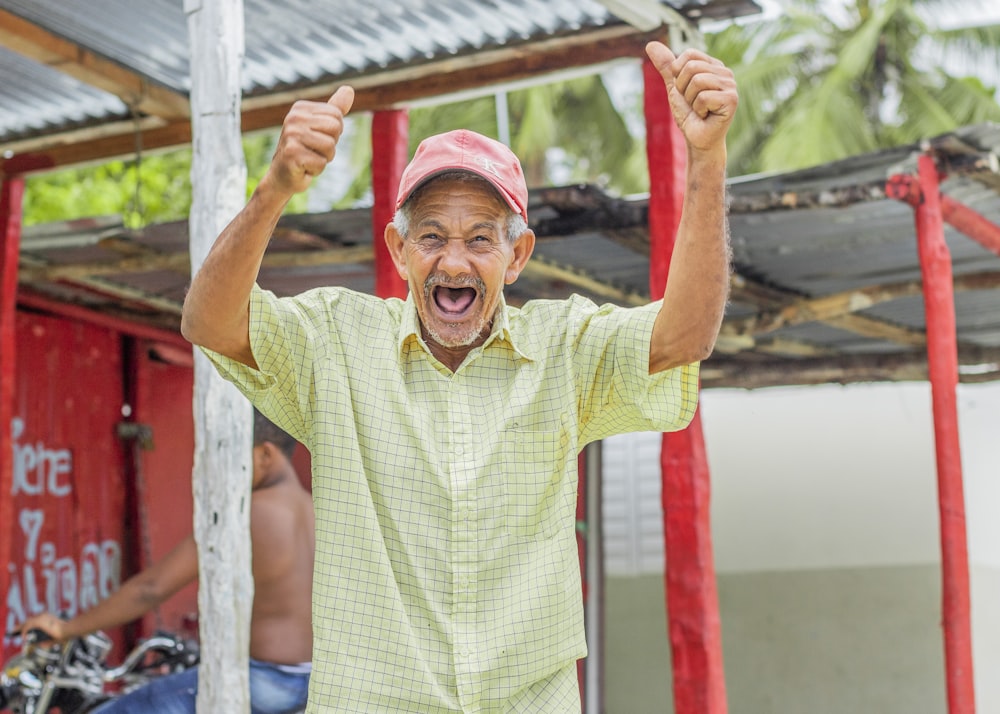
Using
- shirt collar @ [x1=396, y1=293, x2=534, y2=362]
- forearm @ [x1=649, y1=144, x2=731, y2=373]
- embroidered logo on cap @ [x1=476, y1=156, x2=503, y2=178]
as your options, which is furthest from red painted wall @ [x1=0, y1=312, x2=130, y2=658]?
forearm @ [x1=649, y1=144, x2=731, y2=373]

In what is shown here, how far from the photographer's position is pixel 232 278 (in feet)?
6.19

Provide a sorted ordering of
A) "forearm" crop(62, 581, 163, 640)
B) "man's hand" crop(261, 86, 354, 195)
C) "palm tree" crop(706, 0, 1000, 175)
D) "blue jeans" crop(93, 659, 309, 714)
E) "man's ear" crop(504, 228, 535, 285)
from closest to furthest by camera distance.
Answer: "man's hand" crop(261, 86, 354, 195), "man's ear" crop(504, 228, 535, 285), "blue jeans" crop(93, 659, 309, 714), "forearm" crop(62, 581, 163, 640), "palm tree" crop(706, 0, 1000, 175)

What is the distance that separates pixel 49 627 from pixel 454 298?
302 centimetres

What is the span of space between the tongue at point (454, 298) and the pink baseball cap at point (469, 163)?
0.18 metres

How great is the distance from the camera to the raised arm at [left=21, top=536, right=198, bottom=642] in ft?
14.4

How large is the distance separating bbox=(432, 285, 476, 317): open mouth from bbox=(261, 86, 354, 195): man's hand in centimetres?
38

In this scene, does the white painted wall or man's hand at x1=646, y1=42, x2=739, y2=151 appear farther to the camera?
the white painted wall

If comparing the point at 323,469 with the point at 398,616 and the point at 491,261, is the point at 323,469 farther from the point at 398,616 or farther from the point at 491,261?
the point at 491,261

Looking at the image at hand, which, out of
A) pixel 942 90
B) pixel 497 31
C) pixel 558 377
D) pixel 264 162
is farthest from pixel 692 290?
pixel 942 90

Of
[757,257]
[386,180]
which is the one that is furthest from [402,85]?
[757,257]

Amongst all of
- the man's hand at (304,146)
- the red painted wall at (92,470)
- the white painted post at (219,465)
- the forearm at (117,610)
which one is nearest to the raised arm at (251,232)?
the man's hand at (304,146)

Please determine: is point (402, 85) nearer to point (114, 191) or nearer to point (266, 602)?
point (266, 602)

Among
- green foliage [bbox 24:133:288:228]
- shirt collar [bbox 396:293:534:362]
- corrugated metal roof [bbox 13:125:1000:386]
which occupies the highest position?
green foliage [bbox 24:133:288:228]

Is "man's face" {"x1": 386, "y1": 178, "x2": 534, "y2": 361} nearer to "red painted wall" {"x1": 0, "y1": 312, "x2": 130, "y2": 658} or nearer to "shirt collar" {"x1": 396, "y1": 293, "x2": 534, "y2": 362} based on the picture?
"shirt collar" {"x1": 396, "y1": 293, "x2": 534, "y2": 362}
